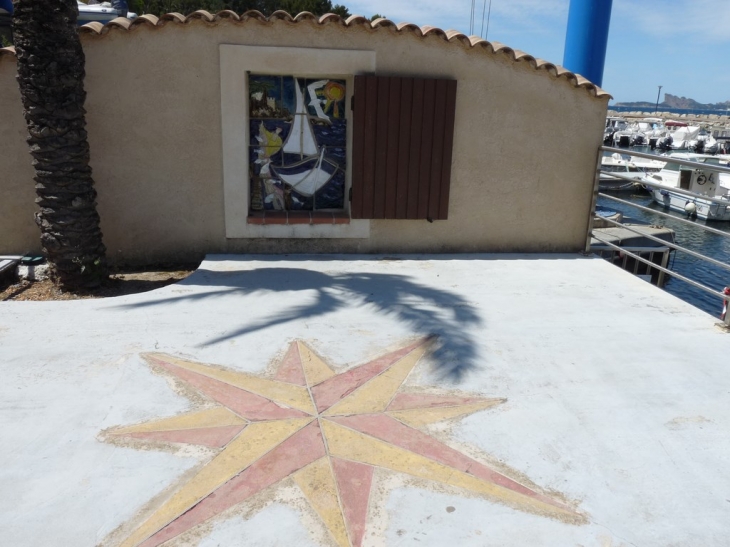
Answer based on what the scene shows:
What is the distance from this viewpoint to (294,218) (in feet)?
21.5

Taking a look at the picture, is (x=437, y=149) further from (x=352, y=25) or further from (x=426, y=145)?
(x=352, y=25)

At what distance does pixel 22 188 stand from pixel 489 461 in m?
5.64

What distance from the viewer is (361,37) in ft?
20.3

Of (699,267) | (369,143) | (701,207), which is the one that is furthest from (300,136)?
A: (701,207)

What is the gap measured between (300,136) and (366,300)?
7.90ft

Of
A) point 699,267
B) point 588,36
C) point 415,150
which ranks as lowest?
point 699,267

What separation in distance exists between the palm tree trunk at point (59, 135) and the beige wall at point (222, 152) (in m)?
0.56

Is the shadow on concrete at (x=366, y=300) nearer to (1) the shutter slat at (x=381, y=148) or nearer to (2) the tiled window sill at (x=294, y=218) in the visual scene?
(2) the tiled window sill at (x=294, y=218)

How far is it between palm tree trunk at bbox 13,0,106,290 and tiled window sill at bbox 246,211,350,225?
164 cm

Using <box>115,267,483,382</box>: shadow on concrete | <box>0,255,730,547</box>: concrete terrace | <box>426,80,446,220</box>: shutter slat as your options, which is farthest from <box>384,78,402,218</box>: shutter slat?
<box>0,255,730,547</box>: concrete terrace

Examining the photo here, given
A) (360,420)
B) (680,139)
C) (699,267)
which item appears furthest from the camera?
(680,139)

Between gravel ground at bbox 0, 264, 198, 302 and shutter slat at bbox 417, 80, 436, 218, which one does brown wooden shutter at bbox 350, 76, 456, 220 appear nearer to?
shutter slat at bbox 417, 80, 436, 218

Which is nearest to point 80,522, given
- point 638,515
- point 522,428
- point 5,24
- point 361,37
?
point 522,428

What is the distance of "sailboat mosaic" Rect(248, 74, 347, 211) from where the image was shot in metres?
6.50
